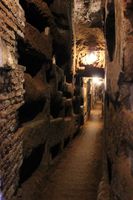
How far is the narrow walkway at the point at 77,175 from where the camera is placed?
5465mm

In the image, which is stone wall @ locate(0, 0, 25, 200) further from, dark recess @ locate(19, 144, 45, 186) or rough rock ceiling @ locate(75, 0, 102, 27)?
rough rock ceiling @ locate(75, 0, 102, 27)

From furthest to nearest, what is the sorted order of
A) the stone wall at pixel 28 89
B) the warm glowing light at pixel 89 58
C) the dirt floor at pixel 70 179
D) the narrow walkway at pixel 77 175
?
the warm glowing light at pixel 89 58 < the narrow walkway at pixel 77 175 < the dirt floor at pixel 70 179 < the stone wall at pixel 28 89

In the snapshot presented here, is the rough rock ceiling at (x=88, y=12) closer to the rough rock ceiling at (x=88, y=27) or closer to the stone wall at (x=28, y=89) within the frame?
the rough rock ceiling at (x=88, y=27)

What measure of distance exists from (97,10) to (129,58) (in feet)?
34.0

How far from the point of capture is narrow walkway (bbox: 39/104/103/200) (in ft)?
17.9

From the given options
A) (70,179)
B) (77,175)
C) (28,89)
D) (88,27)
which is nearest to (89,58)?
(88,27)

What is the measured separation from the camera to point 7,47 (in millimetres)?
3658

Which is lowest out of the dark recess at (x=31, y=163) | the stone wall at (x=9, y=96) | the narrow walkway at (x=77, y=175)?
the narrow walkway at (x=77, y=175)

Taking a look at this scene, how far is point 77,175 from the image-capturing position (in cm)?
653

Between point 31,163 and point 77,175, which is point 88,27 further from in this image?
point 31,163

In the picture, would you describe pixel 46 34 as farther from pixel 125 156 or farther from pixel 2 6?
pixel 125 156

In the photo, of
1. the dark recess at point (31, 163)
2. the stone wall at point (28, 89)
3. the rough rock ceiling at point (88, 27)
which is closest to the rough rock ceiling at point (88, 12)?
the rough rock ceiling at point (88, 27)

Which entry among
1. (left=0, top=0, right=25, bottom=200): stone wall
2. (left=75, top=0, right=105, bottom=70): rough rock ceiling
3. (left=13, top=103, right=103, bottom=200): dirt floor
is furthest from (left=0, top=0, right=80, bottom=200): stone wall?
(left=75, top=0, right=105, bottom=70): rough rock ceiling

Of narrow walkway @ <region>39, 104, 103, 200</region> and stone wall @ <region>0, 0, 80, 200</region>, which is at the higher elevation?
stone wall @ <region>0, 0, 80, 200</region>
